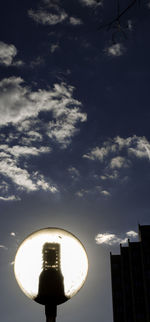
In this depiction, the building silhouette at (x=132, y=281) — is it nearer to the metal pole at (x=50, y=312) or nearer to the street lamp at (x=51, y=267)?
the street lamp at (x=51, y=267)

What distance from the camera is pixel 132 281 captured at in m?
68.9

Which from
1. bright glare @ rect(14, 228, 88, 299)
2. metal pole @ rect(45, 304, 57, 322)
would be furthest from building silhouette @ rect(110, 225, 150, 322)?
metal pole @ rect(45, 304, 57, 322)

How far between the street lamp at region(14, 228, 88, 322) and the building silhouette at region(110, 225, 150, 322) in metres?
71.9

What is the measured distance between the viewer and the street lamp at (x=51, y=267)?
2.08 metres

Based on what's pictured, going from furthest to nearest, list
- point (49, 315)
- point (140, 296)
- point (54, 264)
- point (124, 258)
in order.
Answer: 1. point (124, 258)
2. point (140, 296)
3. point (54, 264)
4. point (49, 315)

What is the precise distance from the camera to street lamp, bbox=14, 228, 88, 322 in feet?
6.83

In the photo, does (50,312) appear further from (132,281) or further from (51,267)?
(132,281)

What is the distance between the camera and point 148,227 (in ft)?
241

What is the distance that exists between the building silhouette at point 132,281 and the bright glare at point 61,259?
71879mm

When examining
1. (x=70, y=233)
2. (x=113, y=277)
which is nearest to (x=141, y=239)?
(x=113, y=277)

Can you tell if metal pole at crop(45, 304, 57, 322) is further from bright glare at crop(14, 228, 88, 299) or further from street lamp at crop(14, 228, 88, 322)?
bright glare at crop(14, 228, 88, 299)

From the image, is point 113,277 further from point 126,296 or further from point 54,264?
point 54,264

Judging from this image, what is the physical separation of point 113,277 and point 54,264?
7556 cm

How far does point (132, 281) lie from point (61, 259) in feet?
244
